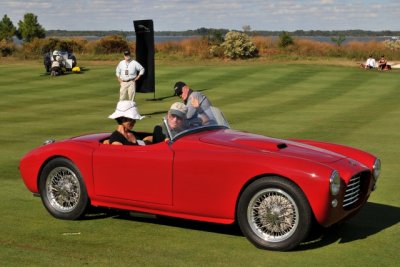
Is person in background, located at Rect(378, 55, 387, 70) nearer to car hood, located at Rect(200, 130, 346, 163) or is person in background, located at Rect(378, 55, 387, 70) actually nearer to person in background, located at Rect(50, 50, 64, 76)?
person in background, located at Rect(50, 50, 64, 76)

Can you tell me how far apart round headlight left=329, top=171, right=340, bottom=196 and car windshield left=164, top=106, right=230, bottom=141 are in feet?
5.93

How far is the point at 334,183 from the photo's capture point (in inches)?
237

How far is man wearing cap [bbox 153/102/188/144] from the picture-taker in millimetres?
6995

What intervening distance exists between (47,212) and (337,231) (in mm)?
3585

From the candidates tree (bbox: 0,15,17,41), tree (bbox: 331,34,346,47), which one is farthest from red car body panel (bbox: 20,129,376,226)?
tree (bbox: 0,15,17,41)

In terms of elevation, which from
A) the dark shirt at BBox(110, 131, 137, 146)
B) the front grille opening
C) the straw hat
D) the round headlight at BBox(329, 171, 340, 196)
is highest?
the straw hat

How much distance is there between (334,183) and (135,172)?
2.26 metres

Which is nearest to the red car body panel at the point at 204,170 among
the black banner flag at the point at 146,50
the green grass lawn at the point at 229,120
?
the green grass lawn at the point at 229,120

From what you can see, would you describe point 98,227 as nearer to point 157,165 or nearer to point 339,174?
point 157,165

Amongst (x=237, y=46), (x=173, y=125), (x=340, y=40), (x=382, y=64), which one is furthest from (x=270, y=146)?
(x=340, y=40)

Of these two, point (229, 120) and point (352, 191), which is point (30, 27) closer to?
point (229, 120)

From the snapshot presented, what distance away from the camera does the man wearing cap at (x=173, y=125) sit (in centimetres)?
699

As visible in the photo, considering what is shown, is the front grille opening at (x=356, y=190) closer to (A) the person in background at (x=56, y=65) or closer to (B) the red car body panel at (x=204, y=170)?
(B) the red car body panel at (x=204, y=170)

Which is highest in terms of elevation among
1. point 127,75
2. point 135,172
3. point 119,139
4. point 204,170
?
point 119,139
